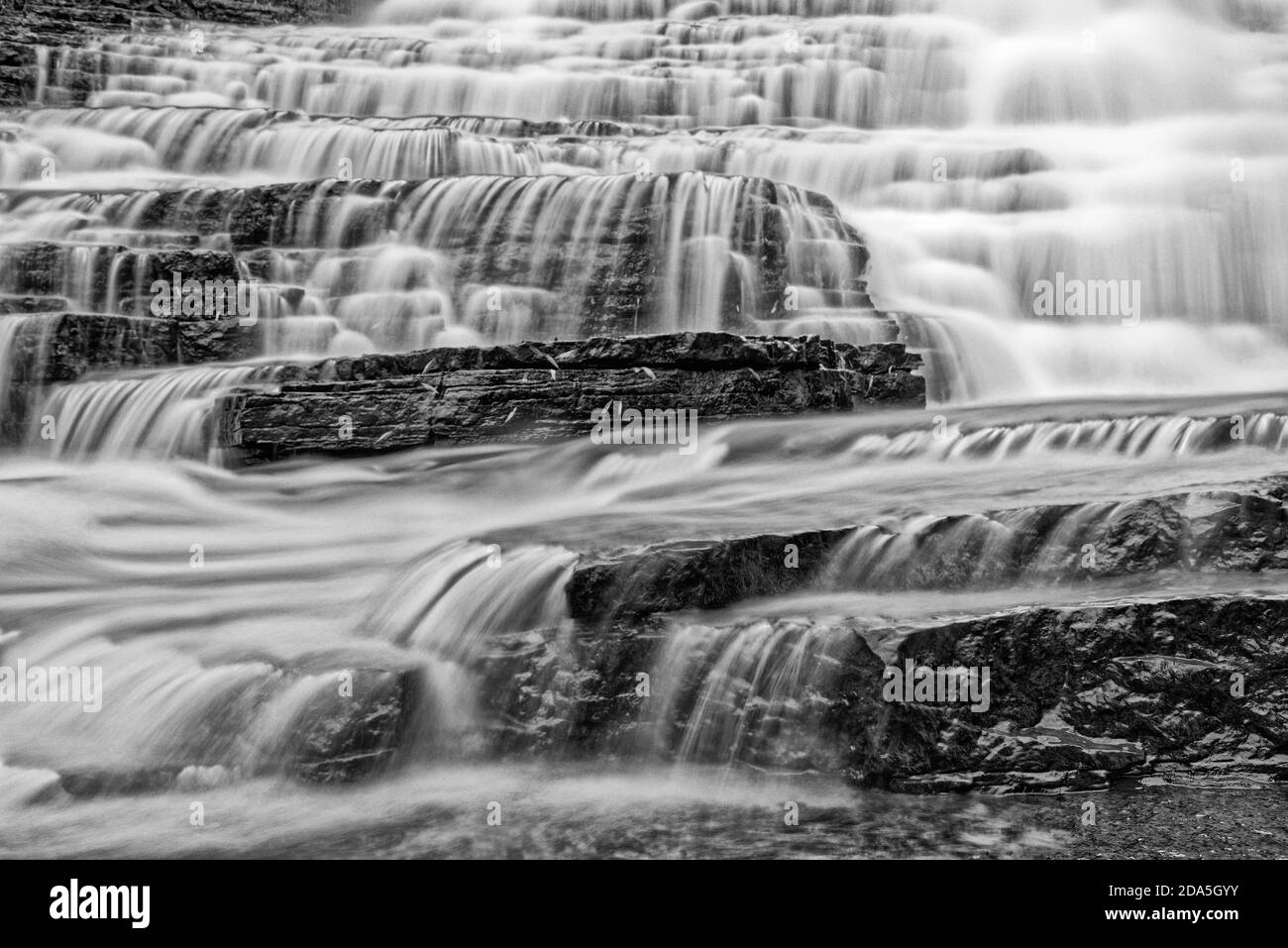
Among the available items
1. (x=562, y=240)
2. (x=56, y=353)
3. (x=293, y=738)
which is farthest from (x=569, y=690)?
(x=562, y=240)

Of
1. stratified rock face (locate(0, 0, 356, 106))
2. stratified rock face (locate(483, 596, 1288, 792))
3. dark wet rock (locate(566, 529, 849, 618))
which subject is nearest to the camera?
stratified rock face (locate(483, 596, 1288, 792))

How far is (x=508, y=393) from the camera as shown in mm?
10211

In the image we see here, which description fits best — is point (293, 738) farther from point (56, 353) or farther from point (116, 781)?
point (56, 353)

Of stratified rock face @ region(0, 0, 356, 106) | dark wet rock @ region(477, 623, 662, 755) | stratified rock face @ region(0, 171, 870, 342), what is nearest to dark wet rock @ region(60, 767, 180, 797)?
dark wet rock @ region(477, 623, 662, 755)

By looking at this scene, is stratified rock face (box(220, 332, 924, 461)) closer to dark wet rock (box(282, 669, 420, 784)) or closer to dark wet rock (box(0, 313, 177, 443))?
dark wet rock (box(0, 313, 177, 443))

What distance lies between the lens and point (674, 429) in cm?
1008

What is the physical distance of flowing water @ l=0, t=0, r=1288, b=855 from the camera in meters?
6.36

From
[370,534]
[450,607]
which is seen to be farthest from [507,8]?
[450,607]

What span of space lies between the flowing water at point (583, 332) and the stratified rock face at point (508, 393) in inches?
10.1

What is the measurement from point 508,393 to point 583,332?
231 centimetres

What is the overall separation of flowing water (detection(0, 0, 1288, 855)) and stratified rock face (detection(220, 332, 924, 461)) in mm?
256

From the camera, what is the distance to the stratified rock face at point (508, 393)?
33.2 feet
